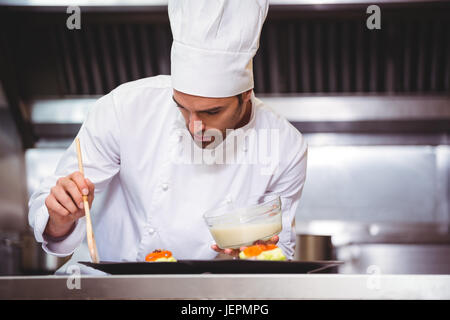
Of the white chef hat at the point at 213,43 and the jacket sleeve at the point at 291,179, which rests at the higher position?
the white chef hat at the point at 213,43

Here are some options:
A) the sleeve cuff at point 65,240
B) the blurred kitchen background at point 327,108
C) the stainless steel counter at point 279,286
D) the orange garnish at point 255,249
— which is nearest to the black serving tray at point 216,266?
the stainless steel counter at point 279,286

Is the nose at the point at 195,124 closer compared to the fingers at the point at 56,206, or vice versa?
the fingers at the point at 56,206

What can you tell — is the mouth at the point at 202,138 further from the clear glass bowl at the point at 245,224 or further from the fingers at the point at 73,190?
the fingers at the point at 73,190

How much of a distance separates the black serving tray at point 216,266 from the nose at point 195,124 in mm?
463

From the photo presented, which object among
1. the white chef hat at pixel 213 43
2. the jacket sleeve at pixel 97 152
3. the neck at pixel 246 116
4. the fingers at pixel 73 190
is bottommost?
the fingers at pixel 73 190

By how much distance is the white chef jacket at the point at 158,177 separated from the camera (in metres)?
1.78

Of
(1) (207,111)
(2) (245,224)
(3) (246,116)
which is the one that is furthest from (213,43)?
(2) (245,224)

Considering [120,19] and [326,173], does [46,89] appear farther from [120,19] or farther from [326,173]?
[326,173]

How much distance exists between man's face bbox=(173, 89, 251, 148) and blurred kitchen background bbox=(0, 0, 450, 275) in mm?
1105

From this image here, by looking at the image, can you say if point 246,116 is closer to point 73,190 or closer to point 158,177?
point 158,177

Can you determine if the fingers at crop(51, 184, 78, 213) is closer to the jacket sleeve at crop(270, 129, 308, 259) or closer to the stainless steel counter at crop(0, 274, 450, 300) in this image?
the stainless steel counter at crop(0, 274, 450, 300)

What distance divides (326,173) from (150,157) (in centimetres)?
139
